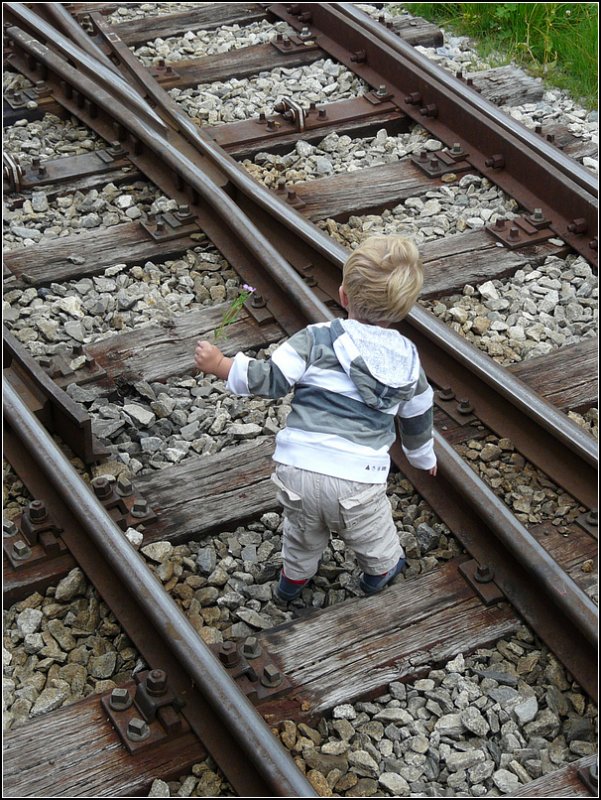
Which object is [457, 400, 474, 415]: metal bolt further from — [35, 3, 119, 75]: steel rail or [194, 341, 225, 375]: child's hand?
[35, 3, 119, 75]: steel rail

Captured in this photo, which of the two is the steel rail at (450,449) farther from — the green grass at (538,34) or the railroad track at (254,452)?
the green grass at (538,34)

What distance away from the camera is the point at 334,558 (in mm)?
3893

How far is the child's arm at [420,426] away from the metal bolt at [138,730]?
115 cm

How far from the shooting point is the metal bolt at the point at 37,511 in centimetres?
375

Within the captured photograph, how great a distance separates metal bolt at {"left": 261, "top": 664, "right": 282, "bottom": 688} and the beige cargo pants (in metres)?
0.35

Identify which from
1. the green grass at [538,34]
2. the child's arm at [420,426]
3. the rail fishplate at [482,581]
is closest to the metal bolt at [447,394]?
the child's arm at [420,426]

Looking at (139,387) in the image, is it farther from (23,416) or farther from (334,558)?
(334,558)

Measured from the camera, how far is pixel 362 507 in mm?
3471

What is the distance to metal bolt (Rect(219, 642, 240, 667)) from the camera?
11.0 ft

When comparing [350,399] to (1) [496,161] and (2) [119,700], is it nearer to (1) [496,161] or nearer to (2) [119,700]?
(2) [119,700]

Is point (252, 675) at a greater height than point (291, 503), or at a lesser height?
lesser

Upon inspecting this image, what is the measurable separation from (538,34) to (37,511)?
4.86 metres

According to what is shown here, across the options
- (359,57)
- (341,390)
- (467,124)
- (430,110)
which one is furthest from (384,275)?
(359,57)

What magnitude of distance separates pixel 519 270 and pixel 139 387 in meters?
1.79
